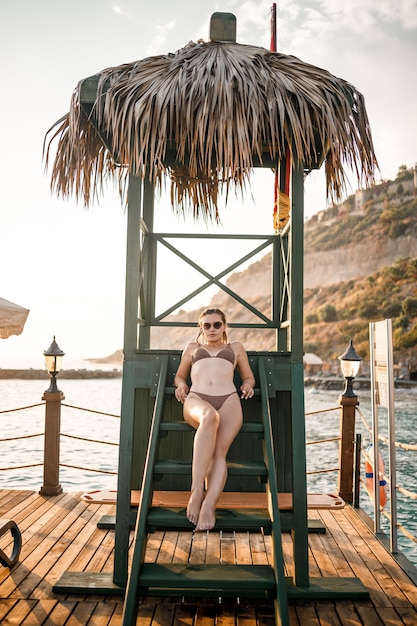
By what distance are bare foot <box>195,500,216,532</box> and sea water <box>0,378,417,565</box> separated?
4.90 ft

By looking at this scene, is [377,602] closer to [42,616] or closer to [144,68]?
[42,616]

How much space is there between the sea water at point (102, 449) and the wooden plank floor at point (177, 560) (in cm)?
60

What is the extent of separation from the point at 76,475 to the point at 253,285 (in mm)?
74272

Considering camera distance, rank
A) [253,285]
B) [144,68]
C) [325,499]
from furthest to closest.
Answer: [253,285] < [325,499] < [144,68]

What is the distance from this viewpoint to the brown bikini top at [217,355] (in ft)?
11.5

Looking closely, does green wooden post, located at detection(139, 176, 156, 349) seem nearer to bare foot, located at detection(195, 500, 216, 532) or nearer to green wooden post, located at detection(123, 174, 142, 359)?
green wooden post, located at detection(123, 174, 142, 359)

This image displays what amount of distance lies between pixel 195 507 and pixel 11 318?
2.01 metres

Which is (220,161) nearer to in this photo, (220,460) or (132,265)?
(132,265)

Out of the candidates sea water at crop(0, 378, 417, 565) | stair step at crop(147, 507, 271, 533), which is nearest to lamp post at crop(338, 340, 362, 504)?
sea water at crop(0, 378, 417, 565)

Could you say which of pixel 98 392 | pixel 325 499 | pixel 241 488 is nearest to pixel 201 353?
pixel 241 488

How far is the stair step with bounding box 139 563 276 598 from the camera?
8.77 feet

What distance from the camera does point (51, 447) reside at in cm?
544

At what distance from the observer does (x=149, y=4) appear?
12.5m

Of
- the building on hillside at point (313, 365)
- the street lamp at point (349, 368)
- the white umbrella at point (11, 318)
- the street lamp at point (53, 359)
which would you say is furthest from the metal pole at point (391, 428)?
the building on hillside at point (313, 365)
